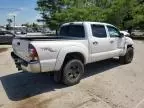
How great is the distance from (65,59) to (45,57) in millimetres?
920

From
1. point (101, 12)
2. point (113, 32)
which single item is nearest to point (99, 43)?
point (113, 32)

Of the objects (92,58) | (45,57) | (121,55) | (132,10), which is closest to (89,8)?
(132,10)

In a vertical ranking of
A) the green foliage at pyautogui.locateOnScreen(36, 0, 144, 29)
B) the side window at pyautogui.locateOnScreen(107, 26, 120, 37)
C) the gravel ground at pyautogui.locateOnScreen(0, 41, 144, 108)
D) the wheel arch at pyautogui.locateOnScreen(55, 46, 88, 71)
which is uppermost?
the green foliage at pyautogui.locateOnScreen(36, 0, 144, 29)

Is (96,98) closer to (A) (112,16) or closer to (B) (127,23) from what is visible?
(A) (112,16)

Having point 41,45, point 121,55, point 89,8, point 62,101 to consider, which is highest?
point 89,8

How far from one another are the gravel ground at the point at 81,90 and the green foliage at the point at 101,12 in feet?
56.2

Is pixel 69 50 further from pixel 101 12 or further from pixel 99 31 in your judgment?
pixel 101 12

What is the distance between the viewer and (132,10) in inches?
1280

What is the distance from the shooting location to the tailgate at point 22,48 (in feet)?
20.6

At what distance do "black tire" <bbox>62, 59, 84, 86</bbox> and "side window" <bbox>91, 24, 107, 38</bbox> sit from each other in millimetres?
1320

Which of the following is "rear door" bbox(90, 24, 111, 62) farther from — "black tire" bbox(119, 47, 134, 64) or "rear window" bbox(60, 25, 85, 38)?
"black tire" bbox(119, 47, 134, 64)

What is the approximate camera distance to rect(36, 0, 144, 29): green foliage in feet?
84.1

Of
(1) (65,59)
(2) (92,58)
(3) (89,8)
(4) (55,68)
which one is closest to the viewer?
(4) (55,68)

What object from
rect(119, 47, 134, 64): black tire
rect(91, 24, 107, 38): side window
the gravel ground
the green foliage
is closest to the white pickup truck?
rect(91, 24, 107, 38): side window
